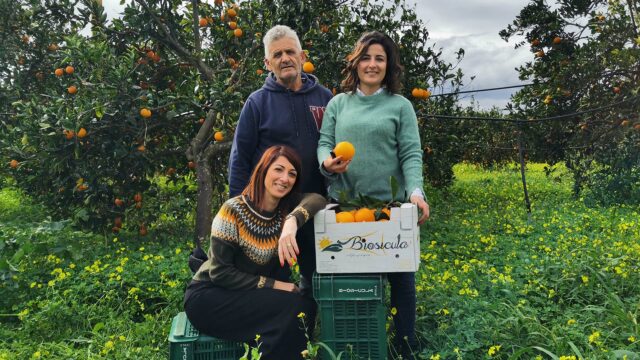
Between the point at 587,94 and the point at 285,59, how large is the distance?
6.72 metres

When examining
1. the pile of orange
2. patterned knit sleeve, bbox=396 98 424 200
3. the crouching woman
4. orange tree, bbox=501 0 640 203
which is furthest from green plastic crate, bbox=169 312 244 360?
orange tree, bbox=501 0 640 203

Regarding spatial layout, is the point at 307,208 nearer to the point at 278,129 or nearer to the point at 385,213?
the point at 385,213

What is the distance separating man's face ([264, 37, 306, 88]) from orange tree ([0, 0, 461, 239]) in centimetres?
208

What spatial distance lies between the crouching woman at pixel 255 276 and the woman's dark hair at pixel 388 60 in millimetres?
533

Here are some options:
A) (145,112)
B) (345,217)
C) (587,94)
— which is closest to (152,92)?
(145,112)

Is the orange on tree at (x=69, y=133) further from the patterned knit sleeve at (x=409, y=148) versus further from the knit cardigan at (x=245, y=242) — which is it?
the patterned knit sleeve at (x=409, y=148)

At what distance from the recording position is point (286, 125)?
2.97 meters

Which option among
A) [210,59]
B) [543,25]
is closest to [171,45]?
[210,59]

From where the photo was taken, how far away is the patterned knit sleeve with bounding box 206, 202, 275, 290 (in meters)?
2.68

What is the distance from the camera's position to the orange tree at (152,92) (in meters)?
5.42

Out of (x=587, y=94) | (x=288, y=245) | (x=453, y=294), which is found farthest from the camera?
(x=587, y=94)

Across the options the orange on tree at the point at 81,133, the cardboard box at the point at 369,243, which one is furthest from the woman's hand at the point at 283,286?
the orange on tree at the point at 81,133

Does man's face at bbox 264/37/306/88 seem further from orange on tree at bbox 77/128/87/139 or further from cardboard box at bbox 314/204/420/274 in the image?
orange on tree at bbox 77/128/87/139

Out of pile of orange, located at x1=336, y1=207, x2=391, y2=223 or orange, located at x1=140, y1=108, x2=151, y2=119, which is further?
orange, located at x1=140, y1=108, x2=151, y2=119
